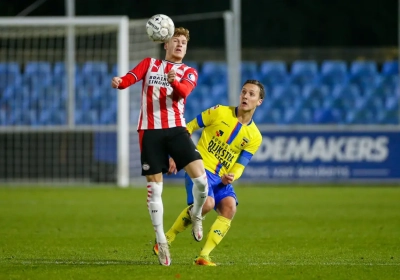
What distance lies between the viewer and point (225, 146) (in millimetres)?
8297

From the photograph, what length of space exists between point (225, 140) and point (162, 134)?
1022 millimetres

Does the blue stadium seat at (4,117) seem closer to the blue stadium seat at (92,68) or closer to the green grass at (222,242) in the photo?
the green grass at (222,242)

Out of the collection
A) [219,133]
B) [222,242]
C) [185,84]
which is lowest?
[222,242]

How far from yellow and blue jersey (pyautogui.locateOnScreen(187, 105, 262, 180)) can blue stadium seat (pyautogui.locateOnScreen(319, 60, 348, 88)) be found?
45.7ft

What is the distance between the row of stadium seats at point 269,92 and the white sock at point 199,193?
1251cm

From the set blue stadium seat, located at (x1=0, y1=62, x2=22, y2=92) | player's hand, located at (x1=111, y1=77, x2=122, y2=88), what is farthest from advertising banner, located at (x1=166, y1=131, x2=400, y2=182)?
player's hand, located at (x1=111, y1=77, x2=122, y2=88)

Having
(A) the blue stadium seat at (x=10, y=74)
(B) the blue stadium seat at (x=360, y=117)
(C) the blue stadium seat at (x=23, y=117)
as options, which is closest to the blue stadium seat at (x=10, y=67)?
(A) the blue stadium seat at (x=10, y=74)

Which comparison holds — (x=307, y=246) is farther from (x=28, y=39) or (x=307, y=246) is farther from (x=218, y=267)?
(x=28, y=39)

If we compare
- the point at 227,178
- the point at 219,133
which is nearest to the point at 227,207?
the point at 227,178

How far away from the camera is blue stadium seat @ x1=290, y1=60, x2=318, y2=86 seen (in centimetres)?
2202

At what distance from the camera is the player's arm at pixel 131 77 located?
23.7ft

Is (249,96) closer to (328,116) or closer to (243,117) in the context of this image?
(243,117)

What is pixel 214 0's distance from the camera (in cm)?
2325

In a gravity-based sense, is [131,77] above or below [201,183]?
above
